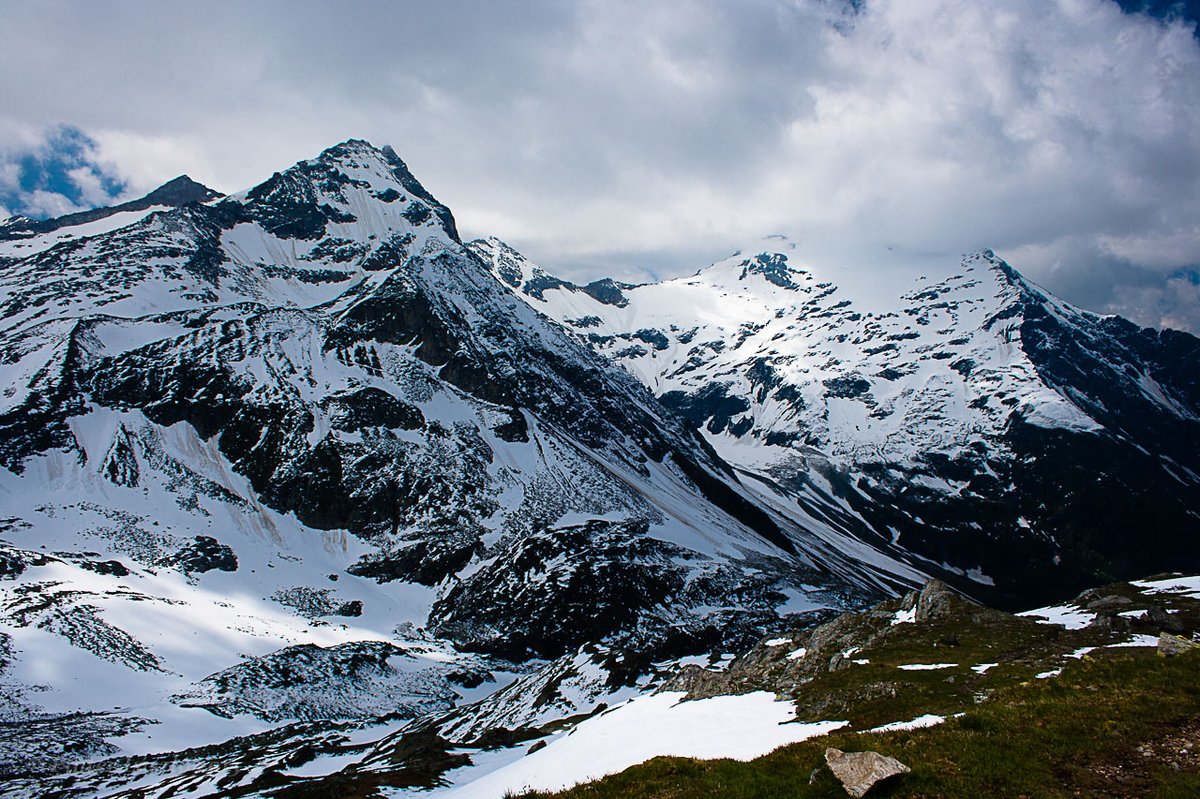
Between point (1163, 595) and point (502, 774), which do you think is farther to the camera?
point (1163, 595)

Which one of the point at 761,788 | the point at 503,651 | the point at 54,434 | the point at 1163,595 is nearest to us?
the point at 761,788

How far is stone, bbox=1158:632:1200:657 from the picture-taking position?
23.7 metres

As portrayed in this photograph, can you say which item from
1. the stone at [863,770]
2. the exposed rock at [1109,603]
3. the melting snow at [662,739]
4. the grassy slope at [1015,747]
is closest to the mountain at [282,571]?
the melting snow at [662,739]

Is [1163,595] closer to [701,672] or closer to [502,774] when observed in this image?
[701,672]


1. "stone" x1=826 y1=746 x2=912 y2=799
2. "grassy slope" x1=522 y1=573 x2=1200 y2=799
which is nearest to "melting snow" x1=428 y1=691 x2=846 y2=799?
"grassy slope" x1=522 y1=573 x2=1200 y2=799

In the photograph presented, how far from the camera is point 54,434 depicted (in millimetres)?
159250

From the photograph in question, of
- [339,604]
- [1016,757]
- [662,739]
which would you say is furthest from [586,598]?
[1016,757]

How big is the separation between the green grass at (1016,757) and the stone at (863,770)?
0.31 meters

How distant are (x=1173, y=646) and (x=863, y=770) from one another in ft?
63.7

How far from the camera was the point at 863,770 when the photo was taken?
45.3 ft

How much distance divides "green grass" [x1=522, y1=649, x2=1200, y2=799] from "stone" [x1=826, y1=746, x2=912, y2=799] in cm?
31

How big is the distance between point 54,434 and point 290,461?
53.2 metres

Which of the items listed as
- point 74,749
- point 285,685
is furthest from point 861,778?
point 285,685

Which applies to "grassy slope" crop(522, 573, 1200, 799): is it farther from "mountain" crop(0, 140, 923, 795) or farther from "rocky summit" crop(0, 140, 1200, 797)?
"mountain" crop(0, 140, 923, 795)
